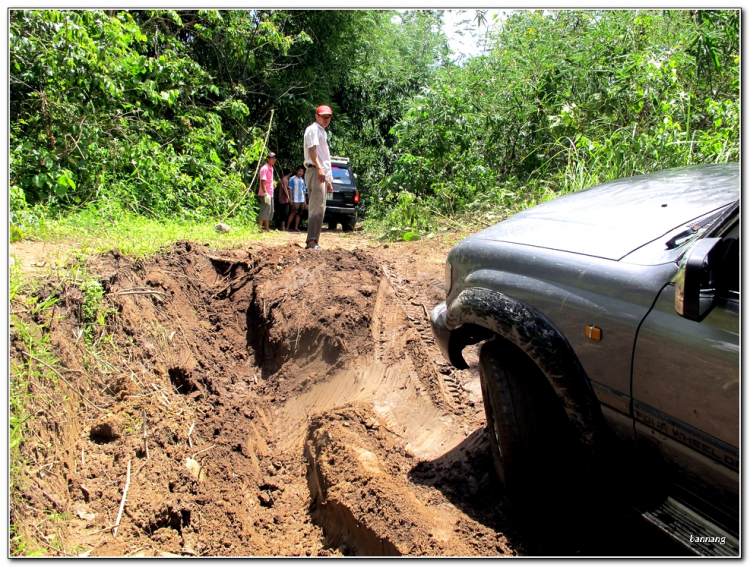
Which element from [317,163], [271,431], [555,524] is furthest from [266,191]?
[555,524]

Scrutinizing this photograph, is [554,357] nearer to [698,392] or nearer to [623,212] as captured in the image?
[698,392]

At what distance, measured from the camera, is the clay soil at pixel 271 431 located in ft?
10.6

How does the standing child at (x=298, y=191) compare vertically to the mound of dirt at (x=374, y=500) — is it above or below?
above

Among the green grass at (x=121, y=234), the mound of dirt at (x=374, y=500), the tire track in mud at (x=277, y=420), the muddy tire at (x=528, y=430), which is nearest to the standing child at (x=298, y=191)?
the green grass at (x=121, y=234)

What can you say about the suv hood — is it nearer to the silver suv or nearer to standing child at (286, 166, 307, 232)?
the silver suv

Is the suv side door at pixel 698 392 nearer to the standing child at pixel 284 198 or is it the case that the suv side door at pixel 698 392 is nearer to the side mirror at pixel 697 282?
the side mirror at pixel 697 282

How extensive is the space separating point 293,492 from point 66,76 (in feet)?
26.1

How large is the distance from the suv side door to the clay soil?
740mm

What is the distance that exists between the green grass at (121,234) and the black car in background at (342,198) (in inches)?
218

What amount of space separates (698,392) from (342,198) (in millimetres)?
14352

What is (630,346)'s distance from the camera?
2.38m

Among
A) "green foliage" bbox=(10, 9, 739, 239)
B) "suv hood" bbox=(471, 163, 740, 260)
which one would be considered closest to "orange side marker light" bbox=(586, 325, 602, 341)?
"suv hood" bbox=(471, 163, 740, 260)

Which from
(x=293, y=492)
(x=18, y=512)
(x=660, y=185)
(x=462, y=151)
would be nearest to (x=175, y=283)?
(x=293, y=492)

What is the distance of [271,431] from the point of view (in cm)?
513
